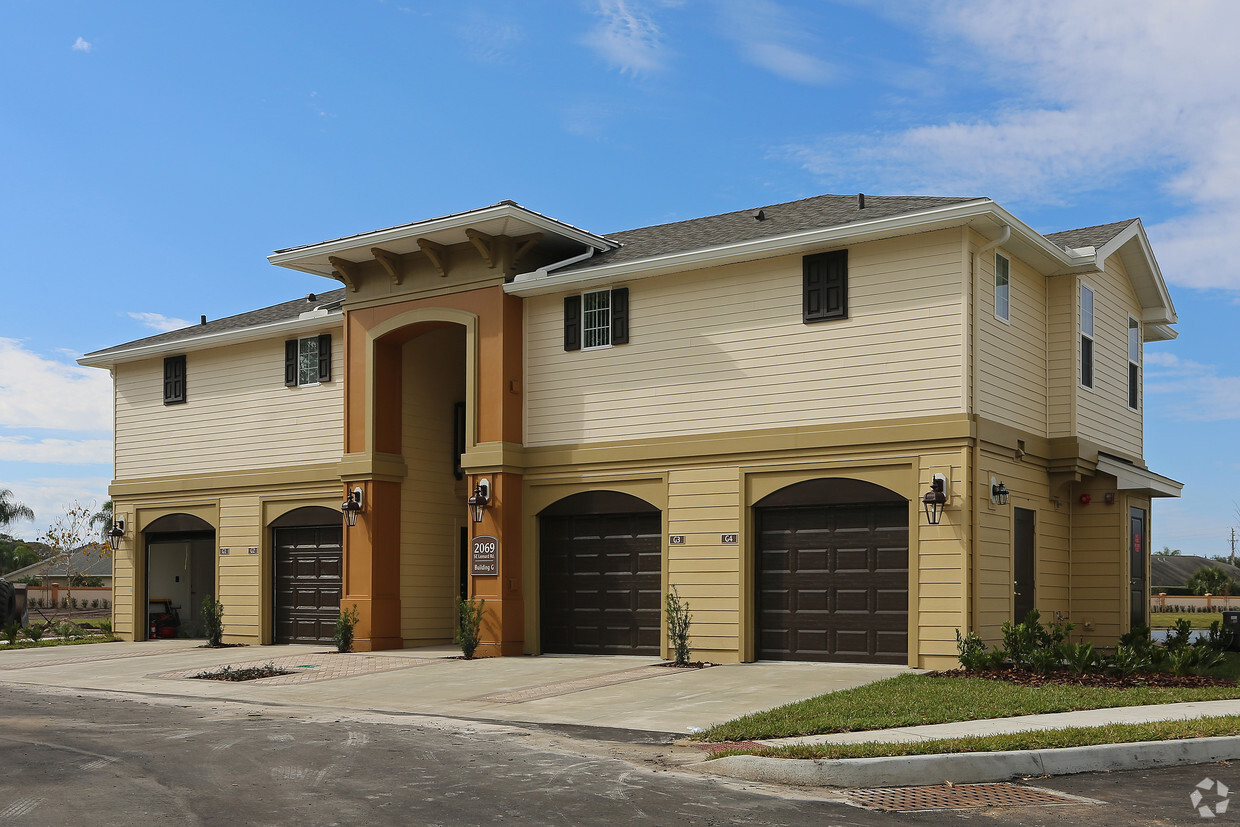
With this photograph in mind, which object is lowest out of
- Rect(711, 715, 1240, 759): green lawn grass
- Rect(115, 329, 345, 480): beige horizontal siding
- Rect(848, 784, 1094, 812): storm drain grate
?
Rect(848, 784, 1094, 812): storm drain grate

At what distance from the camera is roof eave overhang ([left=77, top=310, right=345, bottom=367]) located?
25516 mm

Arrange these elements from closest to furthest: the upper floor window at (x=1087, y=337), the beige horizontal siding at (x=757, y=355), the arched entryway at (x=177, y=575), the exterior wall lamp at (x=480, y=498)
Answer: the beige horizontal siding at (x=757, y=355) < the upper floor window at (x=1087, y=337) < the exterior wall lamp at (x=480, y=498) < the arched entryway at (x=177, y=575)

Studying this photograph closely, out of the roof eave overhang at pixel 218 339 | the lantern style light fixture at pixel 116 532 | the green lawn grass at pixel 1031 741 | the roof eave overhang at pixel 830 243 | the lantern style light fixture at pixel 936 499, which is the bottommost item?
the green lawn grass at pixel 1031 741

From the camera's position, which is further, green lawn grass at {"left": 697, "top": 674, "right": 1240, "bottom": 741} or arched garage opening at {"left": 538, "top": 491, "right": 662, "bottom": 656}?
A: arched garage opening at {"left": 538, "top": 491, "right": 662, "bottom": 656}

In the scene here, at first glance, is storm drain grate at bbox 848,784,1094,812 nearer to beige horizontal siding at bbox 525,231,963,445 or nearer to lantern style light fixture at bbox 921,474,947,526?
lantern style light fixture at bbox 921,474,947,526

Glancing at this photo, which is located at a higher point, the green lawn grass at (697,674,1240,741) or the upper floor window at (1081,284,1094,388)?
the upper floor window at (1081,284,1094,388)

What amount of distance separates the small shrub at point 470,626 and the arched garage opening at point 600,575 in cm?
126

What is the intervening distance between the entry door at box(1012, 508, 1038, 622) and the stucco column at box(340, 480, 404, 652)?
12103 millimetres

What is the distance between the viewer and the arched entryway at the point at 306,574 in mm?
25578

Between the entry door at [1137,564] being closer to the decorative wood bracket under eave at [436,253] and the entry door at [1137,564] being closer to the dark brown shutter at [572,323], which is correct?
the dark brown shutter at [572,323]

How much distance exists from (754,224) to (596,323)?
344 centimetres


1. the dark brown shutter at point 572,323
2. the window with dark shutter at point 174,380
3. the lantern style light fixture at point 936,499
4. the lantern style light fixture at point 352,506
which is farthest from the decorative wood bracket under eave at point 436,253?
the lantern style light fixture at point 936,499

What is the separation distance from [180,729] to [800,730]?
6.68 m

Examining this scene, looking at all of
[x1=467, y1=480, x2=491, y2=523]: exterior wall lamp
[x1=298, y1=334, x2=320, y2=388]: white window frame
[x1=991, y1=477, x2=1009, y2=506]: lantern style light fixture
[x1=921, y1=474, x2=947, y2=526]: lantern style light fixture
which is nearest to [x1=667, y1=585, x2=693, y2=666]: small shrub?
[x1=467, y1=480, x2=491, y2=523]: exterior wall lamp
